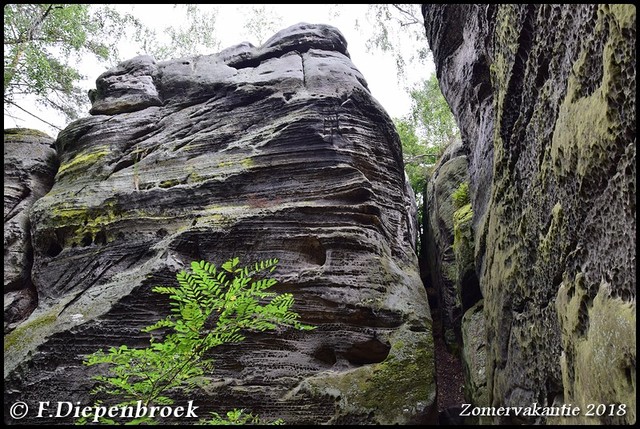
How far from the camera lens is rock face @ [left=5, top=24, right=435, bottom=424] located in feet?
21.3

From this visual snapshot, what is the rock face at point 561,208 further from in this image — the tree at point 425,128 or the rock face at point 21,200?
the tree at point 425,128

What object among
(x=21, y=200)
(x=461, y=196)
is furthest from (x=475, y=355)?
(x=21, y=200)

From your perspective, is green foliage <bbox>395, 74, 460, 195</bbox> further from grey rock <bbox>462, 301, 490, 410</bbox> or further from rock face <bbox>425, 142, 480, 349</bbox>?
grey rock <bbox>462, 301, 490, 410</bbox>

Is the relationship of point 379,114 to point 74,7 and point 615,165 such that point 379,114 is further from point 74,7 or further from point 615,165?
point 74,7

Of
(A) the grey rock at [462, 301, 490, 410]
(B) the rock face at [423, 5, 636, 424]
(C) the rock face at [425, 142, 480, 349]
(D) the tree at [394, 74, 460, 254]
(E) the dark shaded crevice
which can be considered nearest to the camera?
(B) the rock face at [423, 5, 636, 424]

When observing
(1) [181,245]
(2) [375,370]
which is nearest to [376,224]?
(2) [375,370]

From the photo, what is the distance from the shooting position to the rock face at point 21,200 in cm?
A: 820

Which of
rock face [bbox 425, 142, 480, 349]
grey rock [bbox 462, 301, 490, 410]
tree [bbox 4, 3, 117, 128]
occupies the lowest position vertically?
grey rock [bbox 462, 301, 490, 410]

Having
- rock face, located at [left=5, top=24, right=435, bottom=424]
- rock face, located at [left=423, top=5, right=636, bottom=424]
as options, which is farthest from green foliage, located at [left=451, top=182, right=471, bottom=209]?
rock face, located at [left=423, top=5, right=636, bottom=424]

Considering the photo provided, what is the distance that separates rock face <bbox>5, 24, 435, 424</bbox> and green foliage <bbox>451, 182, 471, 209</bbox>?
116 centimetres

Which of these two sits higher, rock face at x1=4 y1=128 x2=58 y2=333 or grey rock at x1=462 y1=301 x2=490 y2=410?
rock face at x1=4 y1=128 x2=58 y2=333

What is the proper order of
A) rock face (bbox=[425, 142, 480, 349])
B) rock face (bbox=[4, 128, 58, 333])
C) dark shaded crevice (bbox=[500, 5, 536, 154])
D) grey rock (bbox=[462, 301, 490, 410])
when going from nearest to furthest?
dark shaded crevice (bbox=[500, 5, 536, 154]) → grey rock (bbox=[462, 301, 490, 410]) → rock face (bbox=[4, 128, 58, 333]) → rock face (bbox=[425, 142, 480, 349])

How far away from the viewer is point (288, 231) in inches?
315

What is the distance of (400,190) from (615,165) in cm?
673
